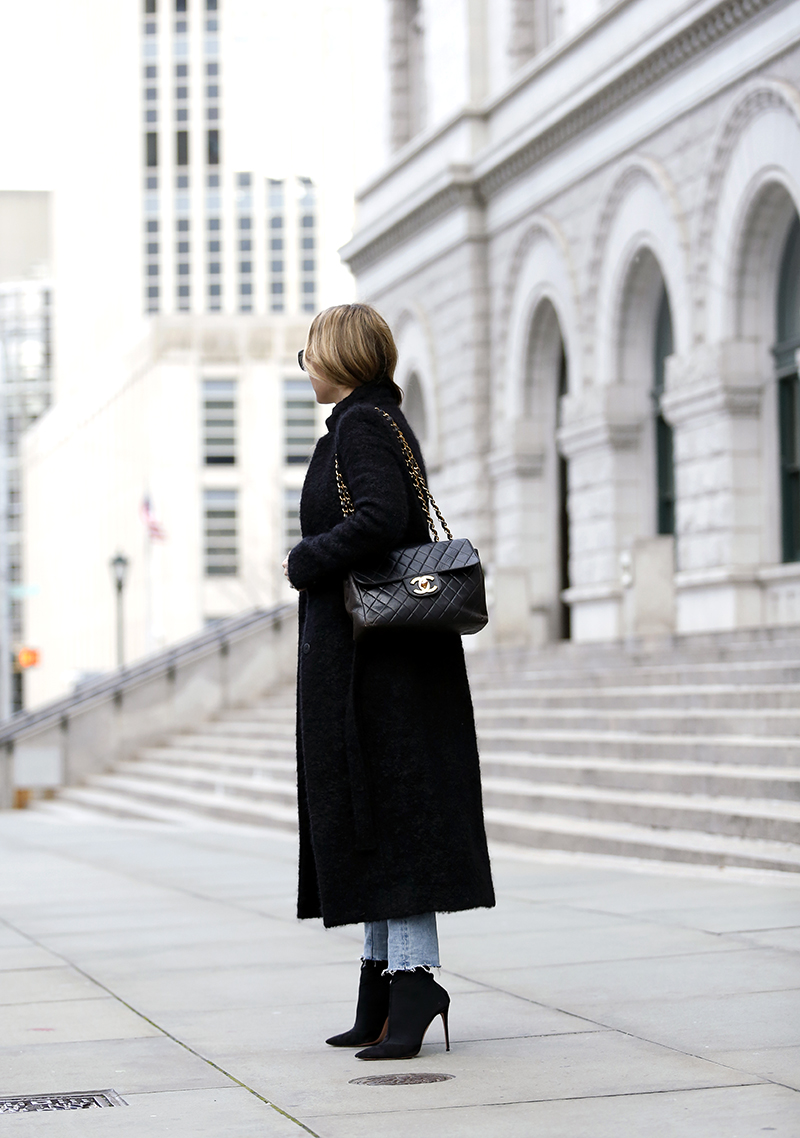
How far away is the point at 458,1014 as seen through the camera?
19.2ft

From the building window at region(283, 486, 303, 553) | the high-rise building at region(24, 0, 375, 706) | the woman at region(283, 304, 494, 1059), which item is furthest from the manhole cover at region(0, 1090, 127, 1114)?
the high-rise building at region(24, 0, 375, 706)

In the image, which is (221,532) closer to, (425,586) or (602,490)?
(602,490)

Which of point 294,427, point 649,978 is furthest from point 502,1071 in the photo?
point 294,427

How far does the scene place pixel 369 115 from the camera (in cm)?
3369

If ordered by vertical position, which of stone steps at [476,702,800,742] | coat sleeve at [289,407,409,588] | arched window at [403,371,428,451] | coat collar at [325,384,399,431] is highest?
arched window at [403,371,428,451]

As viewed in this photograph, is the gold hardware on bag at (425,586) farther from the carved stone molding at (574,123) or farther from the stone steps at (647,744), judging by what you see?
the carved stone molding at (574,123)

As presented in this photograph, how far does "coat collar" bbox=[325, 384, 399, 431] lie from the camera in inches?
211

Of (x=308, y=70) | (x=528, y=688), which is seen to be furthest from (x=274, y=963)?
(x=308, y=70)

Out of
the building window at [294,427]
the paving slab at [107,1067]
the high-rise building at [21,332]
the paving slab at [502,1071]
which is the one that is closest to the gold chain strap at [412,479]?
the paving slab at [502,1071]

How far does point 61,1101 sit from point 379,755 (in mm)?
1274

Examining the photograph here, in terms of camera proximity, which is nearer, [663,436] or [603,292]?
[663,436]

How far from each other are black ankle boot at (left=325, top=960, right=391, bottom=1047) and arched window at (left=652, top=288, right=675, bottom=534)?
62.4 ft

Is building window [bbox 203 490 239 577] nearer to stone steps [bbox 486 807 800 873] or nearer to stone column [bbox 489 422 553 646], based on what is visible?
stone column [bbox 489 422 553 646]

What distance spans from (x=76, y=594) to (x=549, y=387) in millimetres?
90428
